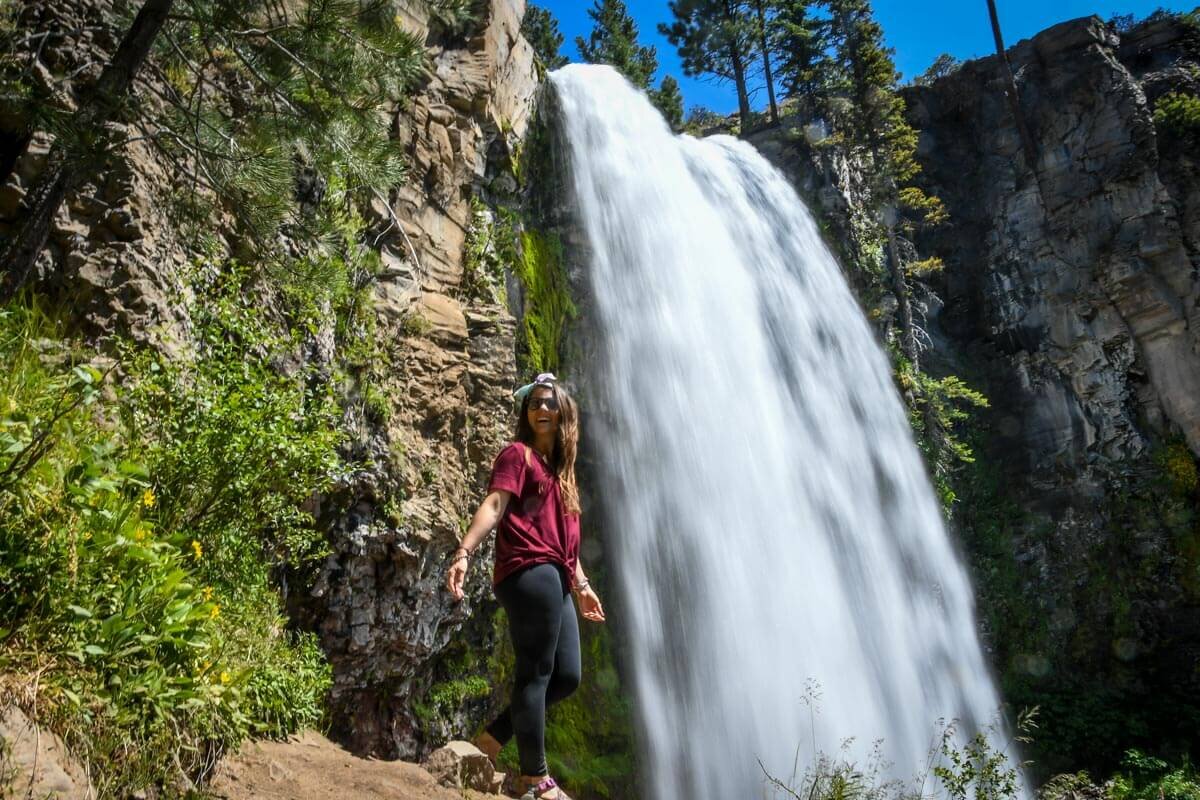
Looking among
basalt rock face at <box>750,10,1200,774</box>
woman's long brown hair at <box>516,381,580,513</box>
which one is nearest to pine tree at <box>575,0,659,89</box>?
basalt rock face at <box>750,10,1200,774</box>

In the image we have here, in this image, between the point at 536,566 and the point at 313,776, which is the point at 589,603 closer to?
the point at 536,566

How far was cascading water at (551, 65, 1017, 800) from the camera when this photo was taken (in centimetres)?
910

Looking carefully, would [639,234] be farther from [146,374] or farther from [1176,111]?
[1176,111]

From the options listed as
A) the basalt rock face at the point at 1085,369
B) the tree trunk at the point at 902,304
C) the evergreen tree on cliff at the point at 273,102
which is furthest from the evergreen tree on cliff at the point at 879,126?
the evergreen tree on cliff at the point at 273,102

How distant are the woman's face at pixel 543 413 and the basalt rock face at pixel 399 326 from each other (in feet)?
6.09

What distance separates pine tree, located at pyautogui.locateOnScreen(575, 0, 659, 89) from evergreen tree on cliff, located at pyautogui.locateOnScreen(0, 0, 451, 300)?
810 inches

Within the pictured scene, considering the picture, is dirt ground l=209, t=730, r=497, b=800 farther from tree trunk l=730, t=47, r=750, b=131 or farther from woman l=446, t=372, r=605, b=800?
tree trunk l=730, t=47, r=750, b=131

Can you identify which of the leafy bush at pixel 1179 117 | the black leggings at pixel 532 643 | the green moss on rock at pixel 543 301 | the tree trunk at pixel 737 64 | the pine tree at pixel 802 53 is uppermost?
the tree trunk at pixel 737 64

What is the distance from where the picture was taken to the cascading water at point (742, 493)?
29.9 feet

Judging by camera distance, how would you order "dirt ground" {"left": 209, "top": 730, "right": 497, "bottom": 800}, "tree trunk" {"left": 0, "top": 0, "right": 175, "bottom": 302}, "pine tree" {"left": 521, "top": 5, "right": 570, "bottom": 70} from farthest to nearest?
"pine tree" {"left": 521, "top": 5, "right": 570, "bottom": 70} < "tree trunk" {"left": 0, "top": 0, "right": 175, "bottom": 302} < "dirt ground" {"left": 209, "top": 730, "right": 497, "bottom": 800}

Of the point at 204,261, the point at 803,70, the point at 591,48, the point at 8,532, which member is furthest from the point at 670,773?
the point at 591,48

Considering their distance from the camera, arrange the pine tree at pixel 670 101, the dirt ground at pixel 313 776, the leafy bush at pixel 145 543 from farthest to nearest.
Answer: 1. the pine tree at pixel 670 101
2. the dirt ground at pixel 313 776
3. the leafy bush at pixel 145 543

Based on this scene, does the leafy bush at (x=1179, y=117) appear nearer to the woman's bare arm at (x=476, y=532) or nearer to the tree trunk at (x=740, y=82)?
the tree trunk at (x=740, y=82)

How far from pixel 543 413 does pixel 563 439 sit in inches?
6.2
